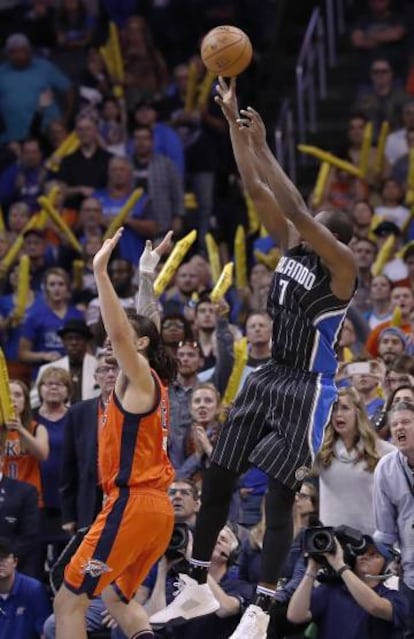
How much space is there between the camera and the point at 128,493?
30.6ft

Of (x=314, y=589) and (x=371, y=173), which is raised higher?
(x=371, y=173)

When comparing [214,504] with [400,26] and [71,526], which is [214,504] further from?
[400,26]

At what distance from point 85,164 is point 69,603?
30.9ft

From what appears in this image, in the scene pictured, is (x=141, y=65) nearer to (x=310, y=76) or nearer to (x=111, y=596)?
(x=310, y=76)

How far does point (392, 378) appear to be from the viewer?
1258cm

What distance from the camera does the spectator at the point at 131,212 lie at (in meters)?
17.1

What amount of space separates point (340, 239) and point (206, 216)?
31.0ft

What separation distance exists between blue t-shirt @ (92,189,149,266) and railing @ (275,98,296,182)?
3.24m

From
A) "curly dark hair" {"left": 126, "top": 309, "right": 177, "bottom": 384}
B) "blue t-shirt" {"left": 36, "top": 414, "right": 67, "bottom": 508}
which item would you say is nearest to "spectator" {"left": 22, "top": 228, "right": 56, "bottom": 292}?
"blue t-shirt" {"left": 36, "top": 414, "right": 67, "bottom": 508}

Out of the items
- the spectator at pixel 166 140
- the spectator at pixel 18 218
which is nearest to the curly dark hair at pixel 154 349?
the spectator at pixel 18 218

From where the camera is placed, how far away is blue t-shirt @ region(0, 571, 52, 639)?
38.2 feet

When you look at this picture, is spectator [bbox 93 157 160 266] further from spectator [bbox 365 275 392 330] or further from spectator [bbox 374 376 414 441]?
spectator [bbox 374 376 414 441]

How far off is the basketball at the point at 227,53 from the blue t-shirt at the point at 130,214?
7264mm

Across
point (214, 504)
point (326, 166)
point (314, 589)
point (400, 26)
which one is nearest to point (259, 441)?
point (214, 504)
